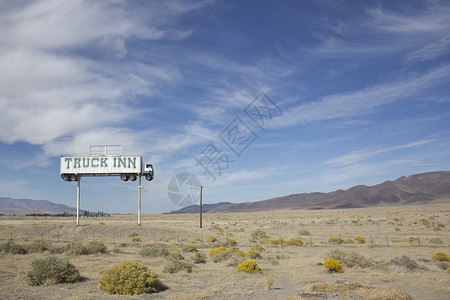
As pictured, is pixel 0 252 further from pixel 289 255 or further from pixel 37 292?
pixel 289 255

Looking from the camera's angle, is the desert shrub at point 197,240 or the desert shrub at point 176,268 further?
the desert shrub at point 197,240

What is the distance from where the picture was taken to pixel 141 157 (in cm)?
3791

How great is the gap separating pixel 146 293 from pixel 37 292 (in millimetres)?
→ 3969

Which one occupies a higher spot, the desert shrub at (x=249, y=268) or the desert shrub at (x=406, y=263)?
the desert shrub at (x=249, y=268)

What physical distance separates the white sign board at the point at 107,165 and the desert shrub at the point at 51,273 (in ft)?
76.2

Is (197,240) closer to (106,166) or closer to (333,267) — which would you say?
(106,166)

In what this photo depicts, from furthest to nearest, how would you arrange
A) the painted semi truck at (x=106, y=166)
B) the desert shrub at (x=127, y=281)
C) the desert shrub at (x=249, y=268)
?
the painted semi truck at (x=106, y=166), the desert shrub at (x=249, y=268), the desert shrub at (x=127, y=281)

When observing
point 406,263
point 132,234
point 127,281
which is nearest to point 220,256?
point 127,281

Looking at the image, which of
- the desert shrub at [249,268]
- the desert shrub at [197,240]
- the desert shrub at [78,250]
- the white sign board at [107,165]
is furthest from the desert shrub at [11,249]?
the white sign board at [107,165]

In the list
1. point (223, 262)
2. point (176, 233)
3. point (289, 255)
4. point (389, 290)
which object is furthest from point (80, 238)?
point (389, 290)

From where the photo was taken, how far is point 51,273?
13930 mm

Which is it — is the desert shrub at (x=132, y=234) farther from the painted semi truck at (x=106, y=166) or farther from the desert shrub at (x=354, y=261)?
the desert shrub at (x=354, y=261)

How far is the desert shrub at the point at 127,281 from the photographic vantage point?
502 inches

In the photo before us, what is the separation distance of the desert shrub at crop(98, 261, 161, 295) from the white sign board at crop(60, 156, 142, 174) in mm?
24837
